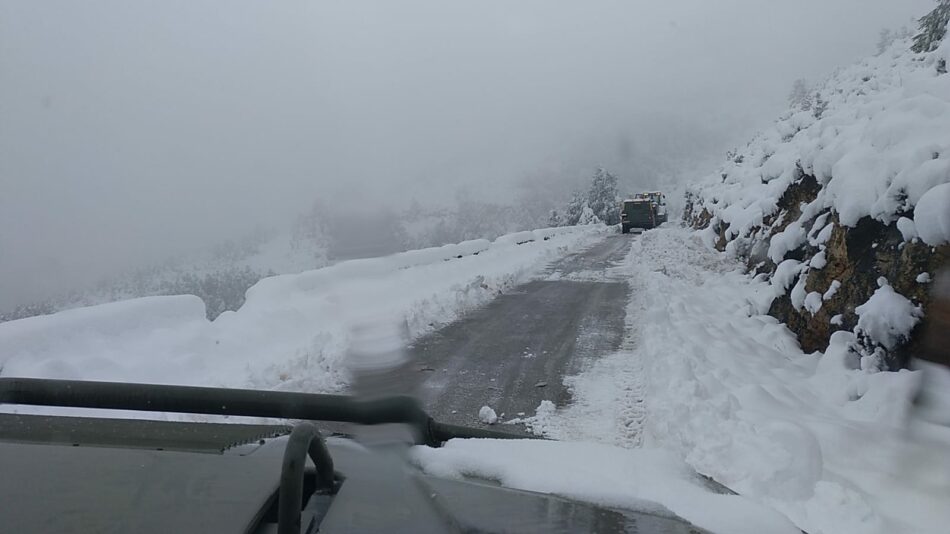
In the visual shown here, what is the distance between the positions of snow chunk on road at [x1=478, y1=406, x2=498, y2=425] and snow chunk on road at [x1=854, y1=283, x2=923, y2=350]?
11.9ft

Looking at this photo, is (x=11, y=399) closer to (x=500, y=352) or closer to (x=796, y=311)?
(x=500, y=352)

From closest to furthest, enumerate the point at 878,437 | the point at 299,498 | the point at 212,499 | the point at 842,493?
the point at 299,498 < the point at 212,499 < the point at 842,493 < the point at 878,437

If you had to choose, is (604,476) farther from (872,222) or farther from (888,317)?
(872,222)

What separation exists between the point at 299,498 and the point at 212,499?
0.36 meters

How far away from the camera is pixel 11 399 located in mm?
2088

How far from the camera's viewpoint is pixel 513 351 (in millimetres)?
7535

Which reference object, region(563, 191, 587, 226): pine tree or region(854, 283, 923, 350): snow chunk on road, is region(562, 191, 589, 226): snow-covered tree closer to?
region(563, 191, 587, 226): pine tree

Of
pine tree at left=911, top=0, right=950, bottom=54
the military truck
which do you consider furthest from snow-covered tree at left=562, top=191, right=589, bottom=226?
pine tree at left=911, top=0, right=950, bottom=54

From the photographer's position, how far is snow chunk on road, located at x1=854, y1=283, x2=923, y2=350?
5008 mm

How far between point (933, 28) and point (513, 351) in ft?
38.4

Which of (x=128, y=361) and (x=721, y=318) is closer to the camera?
(x=128, y=361)

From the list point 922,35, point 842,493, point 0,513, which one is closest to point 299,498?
point 0,513

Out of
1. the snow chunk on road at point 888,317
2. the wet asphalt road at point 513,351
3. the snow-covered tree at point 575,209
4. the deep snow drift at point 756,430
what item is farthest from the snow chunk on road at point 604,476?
the snow-covered tree at point 575,209

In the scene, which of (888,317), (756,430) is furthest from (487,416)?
(888,317)
